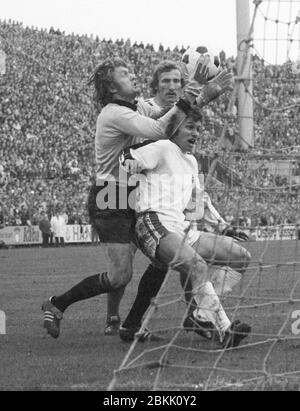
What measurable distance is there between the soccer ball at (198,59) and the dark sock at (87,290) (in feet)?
5.62

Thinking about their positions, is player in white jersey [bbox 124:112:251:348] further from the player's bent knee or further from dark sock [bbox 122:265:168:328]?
dark sock [bbox 122:265:168:328]

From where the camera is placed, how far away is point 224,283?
6.62 meters

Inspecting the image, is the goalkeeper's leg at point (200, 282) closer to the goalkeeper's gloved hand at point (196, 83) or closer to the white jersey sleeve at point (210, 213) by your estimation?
the white jersey sleeve at point (210, 213)

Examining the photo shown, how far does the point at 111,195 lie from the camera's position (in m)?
7.14

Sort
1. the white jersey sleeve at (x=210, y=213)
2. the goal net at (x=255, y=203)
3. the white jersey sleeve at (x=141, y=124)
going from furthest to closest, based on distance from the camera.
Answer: the white jersey sleeve at (x=210, y=213) → the white jersey sleeve at (x=141, y=124) → the goal net at (x=255, y=203)

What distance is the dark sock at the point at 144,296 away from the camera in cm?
721

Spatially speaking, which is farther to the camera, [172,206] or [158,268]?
[158,268]

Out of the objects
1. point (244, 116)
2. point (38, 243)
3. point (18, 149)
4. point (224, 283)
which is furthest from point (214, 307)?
point (18, 149)

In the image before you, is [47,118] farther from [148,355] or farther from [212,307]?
[212,307]

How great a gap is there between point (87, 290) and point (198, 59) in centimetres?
197

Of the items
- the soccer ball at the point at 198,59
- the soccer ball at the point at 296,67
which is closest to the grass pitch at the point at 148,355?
the soccer ball at the point at 296,67

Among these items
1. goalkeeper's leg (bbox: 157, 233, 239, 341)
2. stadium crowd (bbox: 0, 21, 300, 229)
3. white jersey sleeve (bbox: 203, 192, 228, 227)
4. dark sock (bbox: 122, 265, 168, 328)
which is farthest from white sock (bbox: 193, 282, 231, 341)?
stadium crowd (bbox: 0, 21, 300, 229)

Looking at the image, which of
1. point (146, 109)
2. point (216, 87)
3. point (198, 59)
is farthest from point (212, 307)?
point (146, 109)
